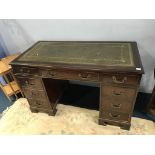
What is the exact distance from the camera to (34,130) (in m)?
1.64

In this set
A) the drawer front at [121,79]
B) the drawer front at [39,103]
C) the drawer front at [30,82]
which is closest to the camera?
the drawer front at [121,79]

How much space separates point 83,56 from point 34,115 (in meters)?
0.98

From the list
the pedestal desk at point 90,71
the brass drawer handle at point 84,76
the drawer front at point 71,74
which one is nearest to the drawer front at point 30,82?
the pedestal desk at point 90,71

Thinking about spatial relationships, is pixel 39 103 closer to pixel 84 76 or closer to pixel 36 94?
pixel 36 94

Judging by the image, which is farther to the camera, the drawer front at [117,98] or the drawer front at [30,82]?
the drawer front at [30,82]

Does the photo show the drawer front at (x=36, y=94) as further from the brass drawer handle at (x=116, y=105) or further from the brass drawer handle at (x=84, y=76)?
the brass drawer handle at (x=116, y=105)

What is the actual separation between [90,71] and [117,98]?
1.18 ft

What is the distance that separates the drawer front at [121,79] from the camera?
114 cm

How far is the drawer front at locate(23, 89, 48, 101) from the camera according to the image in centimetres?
158

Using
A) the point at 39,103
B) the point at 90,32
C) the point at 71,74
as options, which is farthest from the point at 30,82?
the point at 90,32

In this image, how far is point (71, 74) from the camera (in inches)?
50.8

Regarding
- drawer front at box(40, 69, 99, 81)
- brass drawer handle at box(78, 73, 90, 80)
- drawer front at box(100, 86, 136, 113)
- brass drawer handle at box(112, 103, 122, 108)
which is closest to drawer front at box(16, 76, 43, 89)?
drawer front at box(40, 69, 99, 81)
